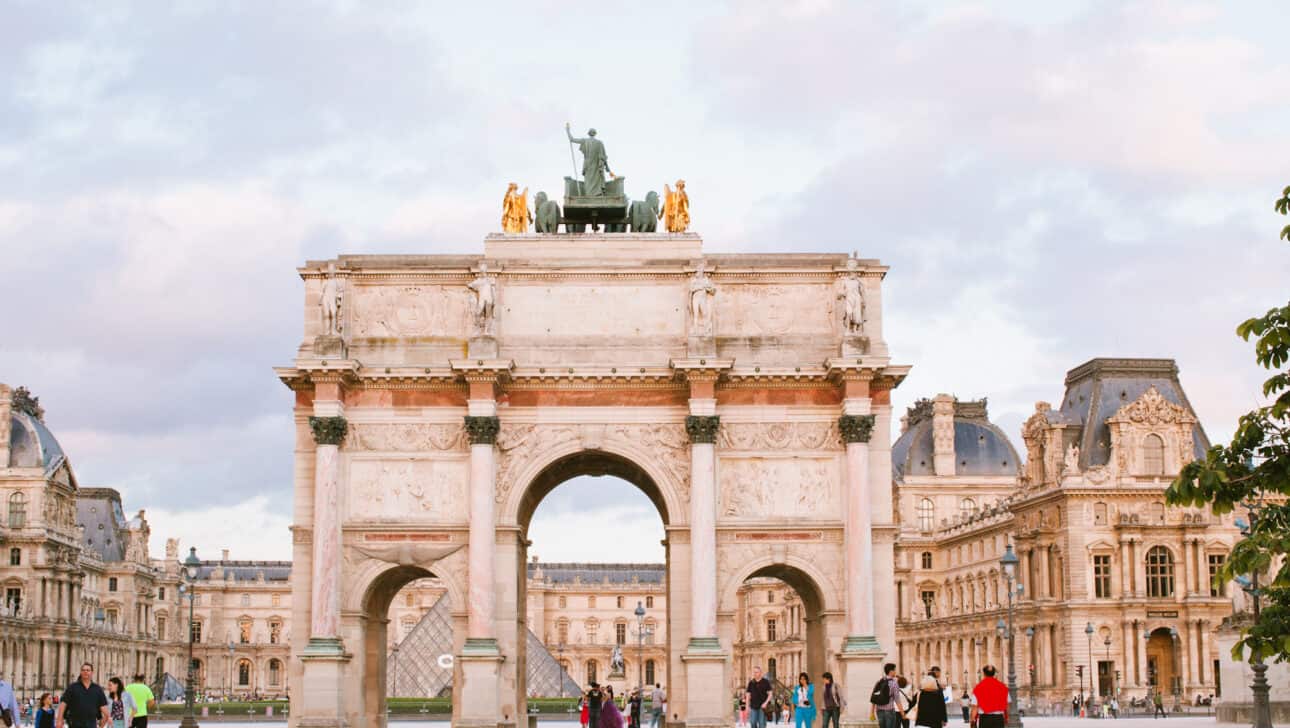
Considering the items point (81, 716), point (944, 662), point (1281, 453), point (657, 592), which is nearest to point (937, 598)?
point (944, 662)

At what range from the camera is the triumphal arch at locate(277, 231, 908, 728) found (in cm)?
3544

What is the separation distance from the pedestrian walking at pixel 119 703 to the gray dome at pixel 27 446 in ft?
243

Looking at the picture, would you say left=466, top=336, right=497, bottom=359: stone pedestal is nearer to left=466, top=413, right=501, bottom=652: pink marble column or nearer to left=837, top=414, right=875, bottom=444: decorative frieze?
left=466, top=413, right=501, bottom=652: pink marble column

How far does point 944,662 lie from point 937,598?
488 cm

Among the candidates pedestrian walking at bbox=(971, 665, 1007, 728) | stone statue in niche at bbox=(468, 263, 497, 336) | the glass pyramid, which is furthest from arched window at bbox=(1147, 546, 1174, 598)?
pedestrian walking at bbox=(971, 665, 1007, 728)

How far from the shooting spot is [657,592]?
486 feet

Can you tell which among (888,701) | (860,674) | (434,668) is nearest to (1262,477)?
(888,701)

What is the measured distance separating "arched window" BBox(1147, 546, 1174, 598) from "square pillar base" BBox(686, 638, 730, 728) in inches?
1815

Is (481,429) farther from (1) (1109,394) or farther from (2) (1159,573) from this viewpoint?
(1) (1109,394)

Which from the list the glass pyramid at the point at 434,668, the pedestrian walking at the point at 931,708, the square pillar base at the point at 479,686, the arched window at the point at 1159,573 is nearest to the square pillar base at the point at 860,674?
the square pillar base at the point at 479,686

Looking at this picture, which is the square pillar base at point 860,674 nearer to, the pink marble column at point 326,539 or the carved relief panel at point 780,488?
the carved relief panel at point 780,488

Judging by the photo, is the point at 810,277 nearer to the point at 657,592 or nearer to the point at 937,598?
the point at 937,598

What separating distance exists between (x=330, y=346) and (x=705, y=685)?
36.1 ft

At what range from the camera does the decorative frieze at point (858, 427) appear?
117ft
